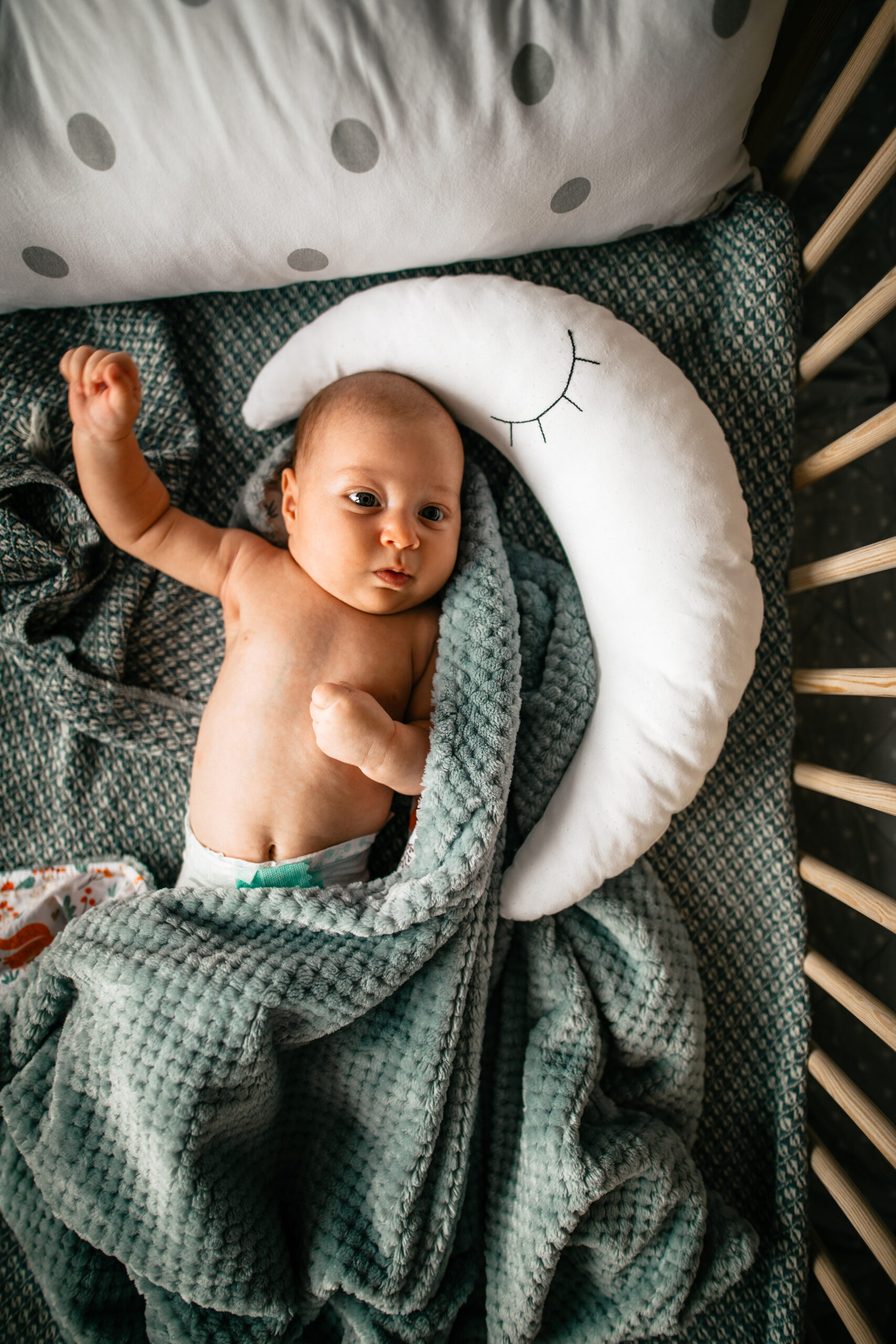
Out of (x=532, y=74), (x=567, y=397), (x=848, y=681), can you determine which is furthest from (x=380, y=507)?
(x=848, y=681)

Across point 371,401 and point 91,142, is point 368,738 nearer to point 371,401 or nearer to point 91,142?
point 371,401

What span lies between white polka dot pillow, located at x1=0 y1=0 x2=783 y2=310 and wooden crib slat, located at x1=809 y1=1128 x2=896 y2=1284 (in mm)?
1259

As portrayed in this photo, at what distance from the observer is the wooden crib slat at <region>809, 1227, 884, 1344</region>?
795 mm

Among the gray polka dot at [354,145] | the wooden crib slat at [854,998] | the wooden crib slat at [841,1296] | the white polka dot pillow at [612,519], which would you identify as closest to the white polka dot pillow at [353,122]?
the gray polka dot at [354,145]

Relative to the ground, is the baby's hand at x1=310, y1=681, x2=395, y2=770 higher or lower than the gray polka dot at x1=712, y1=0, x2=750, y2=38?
lower

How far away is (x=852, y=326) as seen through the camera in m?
0.81

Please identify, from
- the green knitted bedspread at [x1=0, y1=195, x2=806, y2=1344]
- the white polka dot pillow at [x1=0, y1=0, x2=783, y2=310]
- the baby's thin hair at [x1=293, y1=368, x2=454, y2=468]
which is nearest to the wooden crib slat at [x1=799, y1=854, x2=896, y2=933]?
the green knitted bedspread at [x1=0, y1=195, x2=806, y2=1344]

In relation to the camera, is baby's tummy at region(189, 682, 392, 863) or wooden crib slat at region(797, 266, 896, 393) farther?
baby's tummy at region(189, 682, 392, 863)

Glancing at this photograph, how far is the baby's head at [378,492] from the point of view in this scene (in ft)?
2.71

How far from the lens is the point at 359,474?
82cm

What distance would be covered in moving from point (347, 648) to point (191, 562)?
262mm

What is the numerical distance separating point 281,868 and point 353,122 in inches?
34.5

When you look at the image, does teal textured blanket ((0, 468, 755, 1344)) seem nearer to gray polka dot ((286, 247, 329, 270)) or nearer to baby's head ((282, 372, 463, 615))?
baby's head ((282, 372, 463, 615))

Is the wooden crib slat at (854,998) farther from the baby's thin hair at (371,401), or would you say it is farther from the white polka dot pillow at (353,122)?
the white polka dot pillow at (353,122)
